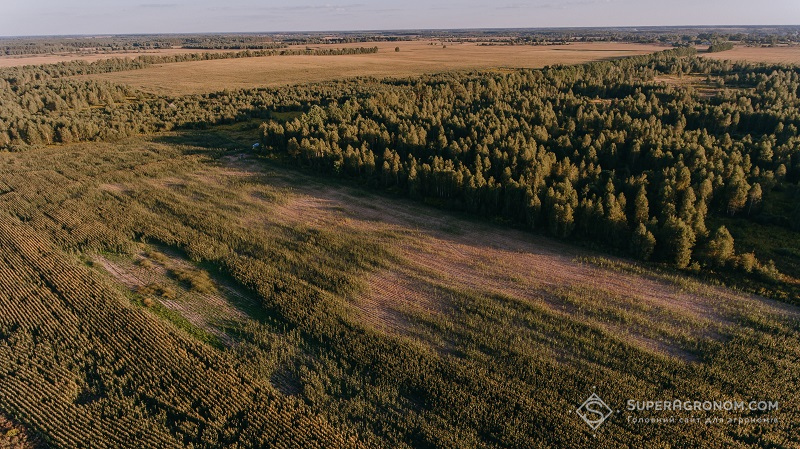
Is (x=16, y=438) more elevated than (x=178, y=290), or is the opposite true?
(x=178, y=290)

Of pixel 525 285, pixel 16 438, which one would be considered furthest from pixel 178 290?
pixel 525 285

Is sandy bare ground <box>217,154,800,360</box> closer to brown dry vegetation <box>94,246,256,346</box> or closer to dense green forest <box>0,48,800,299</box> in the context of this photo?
dense green forest <box>0,48,800,299</box>

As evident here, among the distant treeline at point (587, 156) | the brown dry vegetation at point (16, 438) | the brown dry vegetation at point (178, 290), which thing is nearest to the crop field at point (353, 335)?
the brown dry vegetation at point (178, 290)

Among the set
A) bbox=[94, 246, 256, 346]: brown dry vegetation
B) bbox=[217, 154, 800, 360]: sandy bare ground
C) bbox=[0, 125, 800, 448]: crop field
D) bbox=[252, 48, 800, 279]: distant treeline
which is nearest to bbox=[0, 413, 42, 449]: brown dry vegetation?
bbox=[0, 125, 800, 448]: crop field

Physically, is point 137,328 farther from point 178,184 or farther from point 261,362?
point 178,184

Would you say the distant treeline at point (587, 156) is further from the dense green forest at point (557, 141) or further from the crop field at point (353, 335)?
the crop field at point (353, 335)

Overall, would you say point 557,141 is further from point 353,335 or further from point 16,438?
point 16,438

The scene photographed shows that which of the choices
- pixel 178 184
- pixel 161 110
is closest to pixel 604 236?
pixel 178 184
